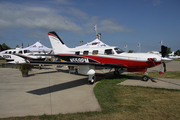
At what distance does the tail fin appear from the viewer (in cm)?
1394

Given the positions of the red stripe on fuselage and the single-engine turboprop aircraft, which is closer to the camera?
the single-engine turboprop aircraft

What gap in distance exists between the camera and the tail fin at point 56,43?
1394cm

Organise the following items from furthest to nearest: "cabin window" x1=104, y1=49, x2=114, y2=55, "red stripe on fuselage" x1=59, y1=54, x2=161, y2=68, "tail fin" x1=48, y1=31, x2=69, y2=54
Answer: "tail fin" x1=48, y1=31, x2=69, y2=54 < "cabin window" x1=104, y1=49, x2=114, y2=55 < "red stripe on fuselage" x1=59, y1=54, x2=161, y2=68

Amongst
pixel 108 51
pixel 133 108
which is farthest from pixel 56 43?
pixel 133 108

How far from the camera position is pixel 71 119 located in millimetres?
4238

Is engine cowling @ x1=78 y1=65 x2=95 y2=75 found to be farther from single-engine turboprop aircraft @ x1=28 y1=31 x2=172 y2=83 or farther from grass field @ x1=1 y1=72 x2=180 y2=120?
grass field @ x1=1 y1=72 x2=180 y2=120

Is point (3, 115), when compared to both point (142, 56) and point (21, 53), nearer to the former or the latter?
point (142, 56)

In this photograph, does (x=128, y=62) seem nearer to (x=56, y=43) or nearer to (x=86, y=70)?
(x=86, y=70)

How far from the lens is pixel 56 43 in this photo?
1434 cm

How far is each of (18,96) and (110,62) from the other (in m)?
6.74

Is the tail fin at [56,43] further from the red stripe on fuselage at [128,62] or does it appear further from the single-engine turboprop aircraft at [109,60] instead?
the red stripe on fuselage at [128,62]

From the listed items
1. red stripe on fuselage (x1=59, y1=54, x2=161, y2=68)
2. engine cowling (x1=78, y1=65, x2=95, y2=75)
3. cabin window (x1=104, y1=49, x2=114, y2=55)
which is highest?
cabin window (x1=104, y1=49, x2=114, y2=55)

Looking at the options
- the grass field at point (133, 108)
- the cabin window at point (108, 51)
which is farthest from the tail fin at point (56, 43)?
the grass field at point (133, 108)

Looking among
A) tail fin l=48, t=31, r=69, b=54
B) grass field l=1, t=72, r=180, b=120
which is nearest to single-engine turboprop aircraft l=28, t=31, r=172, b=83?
tail fin l=48, t=31, r=69, b=54
